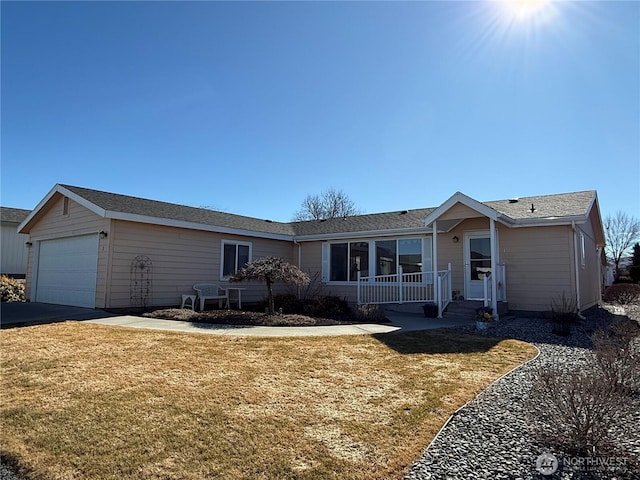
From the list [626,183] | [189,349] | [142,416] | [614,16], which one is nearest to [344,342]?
[189,349]

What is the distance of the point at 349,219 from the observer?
56.1 feet

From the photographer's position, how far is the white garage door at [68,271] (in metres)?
11.5

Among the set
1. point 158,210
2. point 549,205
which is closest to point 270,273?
point 158,210

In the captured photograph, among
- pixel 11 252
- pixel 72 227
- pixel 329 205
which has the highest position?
pixel 329 205

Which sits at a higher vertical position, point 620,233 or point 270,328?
point 620,233

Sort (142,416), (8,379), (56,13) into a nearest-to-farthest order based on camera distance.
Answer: (142,416), (8,379), (56,13)

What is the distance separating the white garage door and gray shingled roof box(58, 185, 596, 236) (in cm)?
154

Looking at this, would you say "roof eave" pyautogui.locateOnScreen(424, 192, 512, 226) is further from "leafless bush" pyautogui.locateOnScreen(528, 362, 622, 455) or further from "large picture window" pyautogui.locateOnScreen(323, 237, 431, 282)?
"leafless bush" pyautogui.locateOnScreen(528, 362, 622, 455)

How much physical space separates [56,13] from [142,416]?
384 inches

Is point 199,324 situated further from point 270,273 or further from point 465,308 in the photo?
point 465,308

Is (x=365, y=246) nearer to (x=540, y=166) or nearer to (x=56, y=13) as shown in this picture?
(x=540, y=166)

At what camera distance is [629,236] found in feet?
128

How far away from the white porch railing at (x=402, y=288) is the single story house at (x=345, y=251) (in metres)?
0.04

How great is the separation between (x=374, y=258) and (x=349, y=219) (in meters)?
3.45
